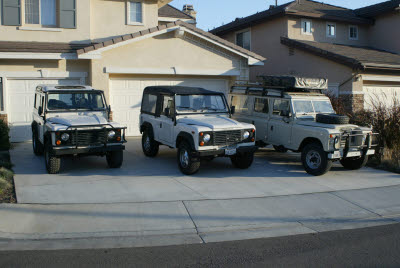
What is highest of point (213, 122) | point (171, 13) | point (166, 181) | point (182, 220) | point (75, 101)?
point (171, 13)

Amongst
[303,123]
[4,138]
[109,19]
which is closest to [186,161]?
[303,123]

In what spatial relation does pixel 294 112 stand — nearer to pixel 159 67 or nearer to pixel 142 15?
pixel 159 67

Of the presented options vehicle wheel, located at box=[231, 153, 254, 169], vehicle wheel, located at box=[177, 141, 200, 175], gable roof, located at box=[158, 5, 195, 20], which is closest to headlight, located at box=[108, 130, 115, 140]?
vehicle wheel, located at box=[177, 141, 200, 175]

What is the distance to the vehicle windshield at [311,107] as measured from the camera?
1105 cm

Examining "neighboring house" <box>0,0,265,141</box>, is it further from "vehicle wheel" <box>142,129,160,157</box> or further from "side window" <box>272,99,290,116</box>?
"side window" <box>272,99,290,116</box>

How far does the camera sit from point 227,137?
974cm

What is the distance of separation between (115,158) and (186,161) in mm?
1842

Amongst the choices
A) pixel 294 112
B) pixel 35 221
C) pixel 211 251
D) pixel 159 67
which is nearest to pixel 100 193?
pixel 35 221

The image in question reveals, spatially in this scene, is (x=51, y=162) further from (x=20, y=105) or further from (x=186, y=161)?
(x=20, y=105)

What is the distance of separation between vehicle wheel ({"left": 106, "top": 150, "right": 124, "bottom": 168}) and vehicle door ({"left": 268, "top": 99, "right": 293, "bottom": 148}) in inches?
161

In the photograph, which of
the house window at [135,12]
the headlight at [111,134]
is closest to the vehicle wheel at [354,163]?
the headlight at [111,134]

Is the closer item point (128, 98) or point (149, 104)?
point (149, 104)

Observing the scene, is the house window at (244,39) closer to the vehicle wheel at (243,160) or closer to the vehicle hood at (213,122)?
the vehicle hood at (213,122)

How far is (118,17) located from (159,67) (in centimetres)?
266
